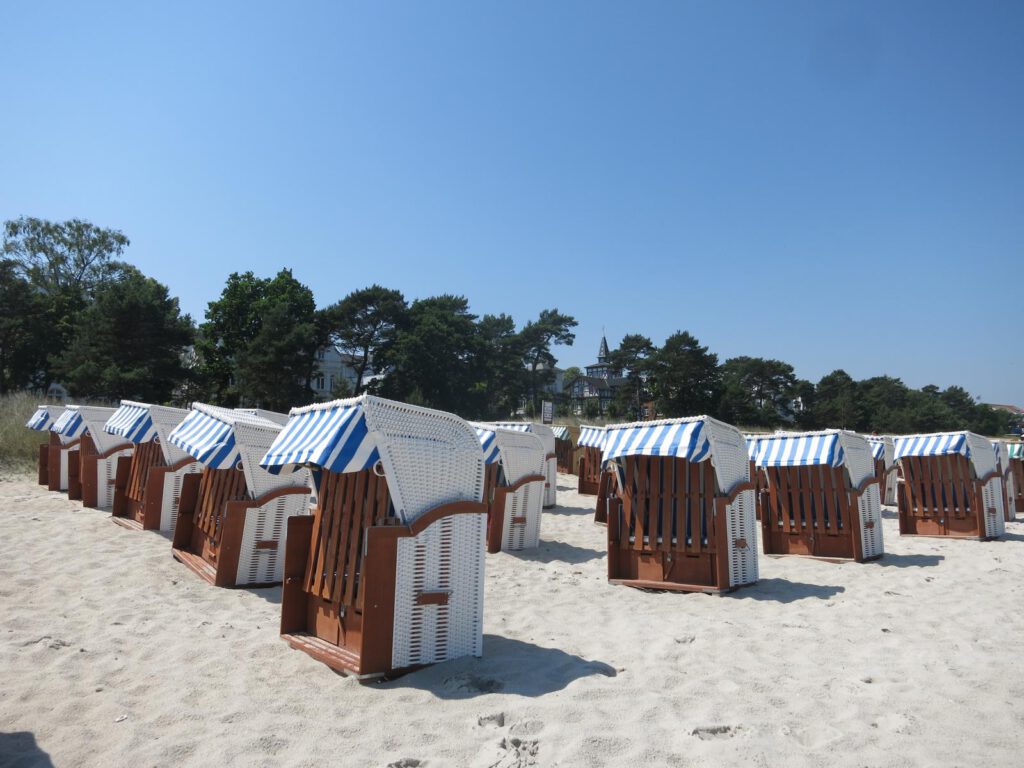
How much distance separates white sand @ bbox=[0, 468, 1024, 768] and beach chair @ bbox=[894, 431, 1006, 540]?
4.93 metres

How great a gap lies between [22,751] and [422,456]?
7.68 feet

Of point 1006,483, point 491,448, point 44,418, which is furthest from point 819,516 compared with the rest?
point 44,418

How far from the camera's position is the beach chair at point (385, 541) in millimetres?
3785

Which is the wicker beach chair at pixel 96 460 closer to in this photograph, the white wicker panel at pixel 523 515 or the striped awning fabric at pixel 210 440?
the striped awning fabric at pixel 210 440

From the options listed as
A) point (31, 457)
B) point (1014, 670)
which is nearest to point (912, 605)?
point (1014, 670)

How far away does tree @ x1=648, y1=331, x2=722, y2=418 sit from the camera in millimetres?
48000

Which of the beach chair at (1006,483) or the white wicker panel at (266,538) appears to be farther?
the beach chair at (1006,483)

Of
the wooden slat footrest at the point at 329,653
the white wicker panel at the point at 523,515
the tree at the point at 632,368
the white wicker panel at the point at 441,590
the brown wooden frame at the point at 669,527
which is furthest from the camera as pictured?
the tree at the point at 632,368

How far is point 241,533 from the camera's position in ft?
19.7

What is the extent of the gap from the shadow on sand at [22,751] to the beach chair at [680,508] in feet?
15.7

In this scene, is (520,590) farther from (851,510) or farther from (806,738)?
(851,510)

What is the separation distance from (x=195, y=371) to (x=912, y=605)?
122 ft

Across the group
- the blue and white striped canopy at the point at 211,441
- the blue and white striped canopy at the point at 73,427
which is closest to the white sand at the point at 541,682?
the blue and white striped canopy at the point at 211,441

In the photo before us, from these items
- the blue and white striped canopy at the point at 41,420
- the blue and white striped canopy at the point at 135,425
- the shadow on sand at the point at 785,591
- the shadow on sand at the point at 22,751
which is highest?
the blue and white striped canopy at the point at 41,420
